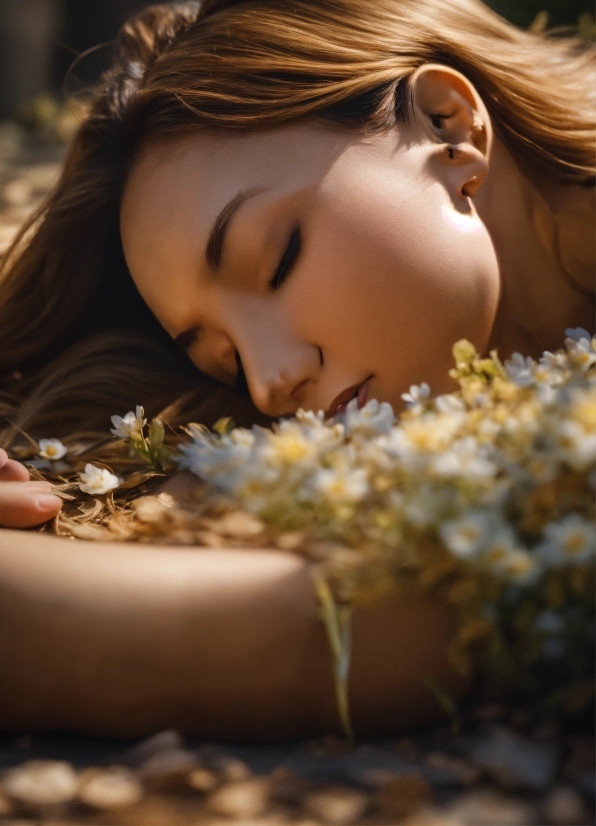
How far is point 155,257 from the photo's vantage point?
4.79 ft

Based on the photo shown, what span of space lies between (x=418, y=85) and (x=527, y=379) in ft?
2.18

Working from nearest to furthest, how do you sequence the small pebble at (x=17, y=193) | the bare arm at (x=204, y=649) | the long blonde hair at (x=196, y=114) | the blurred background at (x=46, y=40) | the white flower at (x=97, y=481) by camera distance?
the bare arm at (x=204, y=649), the white flower at (x=97, y=481), the long blonde hair at (x=196, y=114), the small pebble at (x=17, y=193), the blurred background at (x=46, y=40)

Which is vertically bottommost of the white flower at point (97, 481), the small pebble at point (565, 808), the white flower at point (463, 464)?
the white flower at point (97, 481)

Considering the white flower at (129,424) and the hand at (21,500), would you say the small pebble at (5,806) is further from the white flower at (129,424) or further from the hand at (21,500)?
the white flower at (129,424)

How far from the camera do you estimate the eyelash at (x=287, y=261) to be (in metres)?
1.35

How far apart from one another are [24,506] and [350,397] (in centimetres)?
52

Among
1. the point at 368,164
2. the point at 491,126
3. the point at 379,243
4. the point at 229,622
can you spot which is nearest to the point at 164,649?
the point at 229,622

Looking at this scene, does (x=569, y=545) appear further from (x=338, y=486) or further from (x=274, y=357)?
(x=274, y=357)

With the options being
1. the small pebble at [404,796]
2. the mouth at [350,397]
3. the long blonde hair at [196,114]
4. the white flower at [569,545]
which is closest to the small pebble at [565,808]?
the small pebble at [404,796]

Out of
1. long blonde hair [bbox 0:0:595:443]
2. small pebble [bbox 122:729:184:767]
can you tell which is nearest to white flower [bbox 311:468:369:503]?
small pebble [bbox 122:729:184:767]

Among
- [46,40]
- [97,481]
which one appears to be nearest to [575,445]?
[97,481]

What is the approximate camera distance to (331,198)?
1.35 metres

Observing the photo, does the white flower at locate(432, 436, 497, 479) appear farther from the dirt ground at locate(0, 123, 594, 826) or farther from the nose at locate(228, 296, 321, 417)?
the nose at locate(228, 296, 321, 417)

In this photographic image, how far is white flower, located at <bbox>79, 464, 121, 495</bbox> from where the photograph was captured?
4.53 feet
